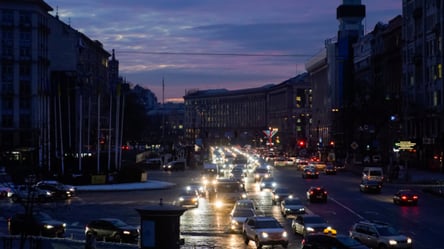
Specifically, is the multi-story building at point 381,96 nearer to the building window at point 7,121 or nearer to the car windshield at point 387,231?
the building window at point 7,121

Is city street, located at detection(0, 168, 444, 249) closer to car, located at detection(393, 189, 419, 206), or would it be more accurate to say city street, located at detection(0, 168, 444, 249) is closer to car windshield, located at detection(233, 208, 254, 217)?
car, located at detection(393, 189, 419, 206)

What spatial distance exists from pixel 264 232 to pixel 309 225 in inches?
160

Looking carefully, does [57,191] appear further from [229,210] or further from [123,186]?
[229,210]

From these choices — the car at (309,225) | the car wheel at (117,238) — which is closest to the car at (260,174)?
the car at (309,225)

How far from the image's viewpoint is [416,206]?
52.0 m

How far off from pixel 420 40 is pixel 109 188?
49.0 metres

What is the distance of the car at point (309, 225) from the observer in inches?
1355

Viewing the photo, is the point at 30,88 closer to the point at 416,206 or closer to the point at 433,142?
the point at 433,142

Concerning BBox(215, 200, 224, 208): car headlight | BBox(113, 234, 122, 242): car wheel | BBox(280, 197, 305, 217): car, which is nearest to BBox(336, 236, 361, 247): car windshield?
BBox(113, 234, 122, 242): car wheel

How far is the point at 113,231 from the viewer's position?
34.0 m

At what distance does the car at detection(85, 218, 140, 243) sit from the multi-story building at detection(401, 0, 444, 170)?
6117 cm

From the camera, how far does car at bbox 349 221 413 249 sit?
102 ft

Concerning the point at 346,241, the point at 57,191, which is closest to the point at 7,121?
the point at 57,191

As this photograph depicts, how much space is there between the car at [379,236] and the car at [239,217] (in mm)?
5903
